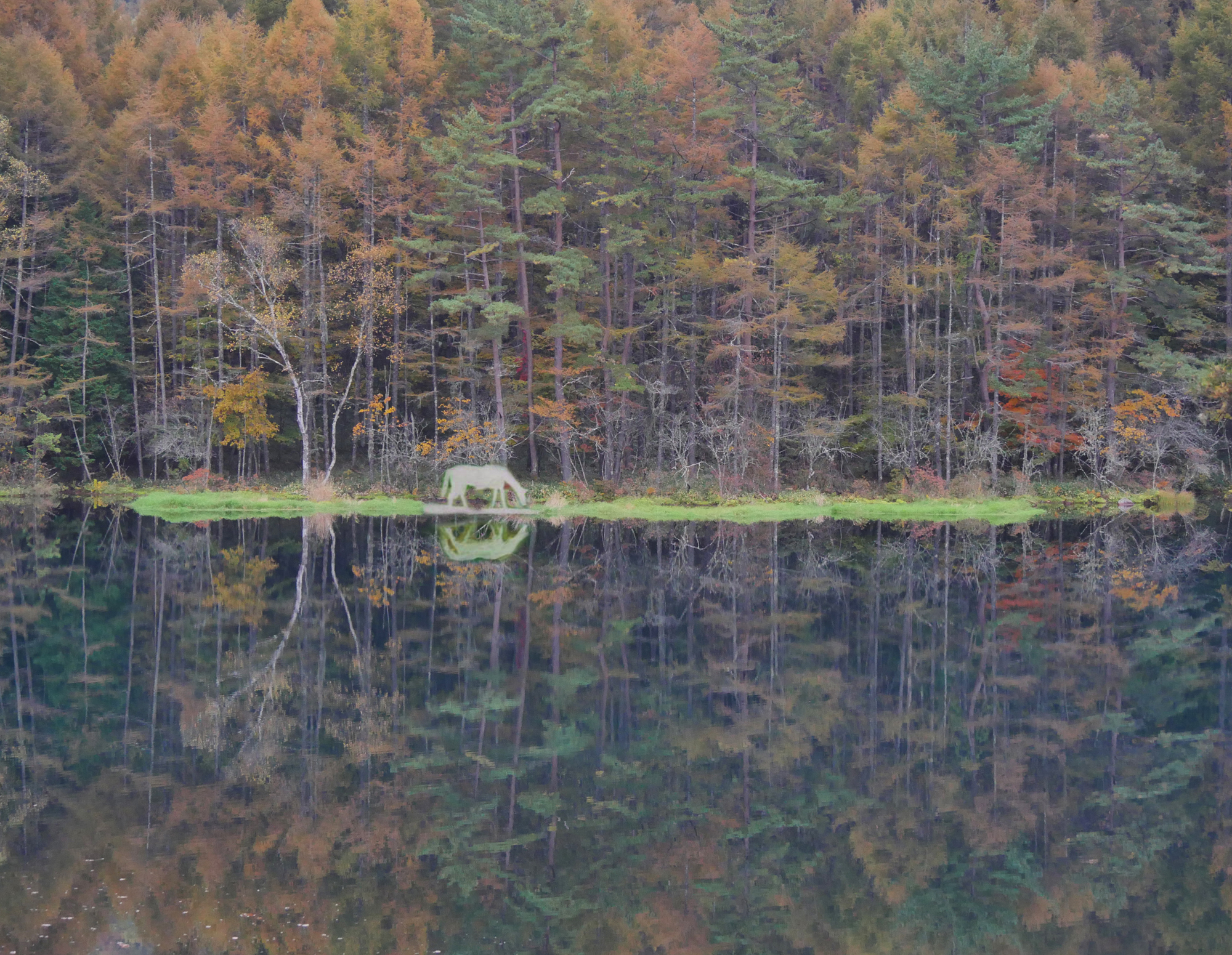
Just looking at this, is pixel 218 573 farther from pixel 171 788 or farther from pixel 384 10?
pixel 384 10

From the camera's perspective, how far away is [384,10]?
41312 millimetres

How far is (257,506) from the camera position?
33.0m

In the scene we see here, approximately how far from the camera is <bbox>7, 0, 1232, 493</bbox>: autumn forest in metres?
36.9

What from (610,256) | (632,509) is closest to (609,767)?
(632,509)

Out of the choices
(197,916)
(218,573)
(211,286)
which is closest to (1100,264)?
(211,286)

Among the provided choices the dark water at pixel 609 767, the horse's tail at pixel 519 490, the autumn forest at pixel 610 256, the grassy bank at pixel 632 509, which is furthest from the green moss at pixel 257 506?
the dark water at pixel 609 767

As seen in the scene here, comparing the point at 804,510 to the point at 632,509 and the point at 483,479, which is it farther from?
the point at 483,479

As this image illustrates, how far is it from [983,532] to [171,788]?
939 inches

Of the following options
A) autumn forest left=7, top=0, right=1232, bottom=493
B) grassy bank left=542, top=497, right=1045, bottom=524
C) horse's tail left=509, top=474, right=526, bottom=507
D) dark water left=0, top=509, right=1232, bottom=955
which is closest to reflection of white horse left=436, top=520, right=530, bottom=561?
horse's tail left=509, top=474, right=526, bottom=507

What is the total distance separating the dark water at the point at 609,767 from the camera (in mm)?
7613

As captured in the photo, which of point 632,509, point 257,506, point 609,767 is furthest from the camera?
point 257,506

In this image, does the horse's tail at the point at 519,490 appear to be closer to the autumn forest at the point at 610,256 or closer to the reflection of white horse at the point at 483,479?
the reflection of white horse at the point at 483,479

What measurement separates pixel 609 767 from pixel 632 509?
22.6 metres

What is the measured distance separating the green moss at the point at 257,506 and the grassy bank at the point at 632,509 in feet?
0.06
